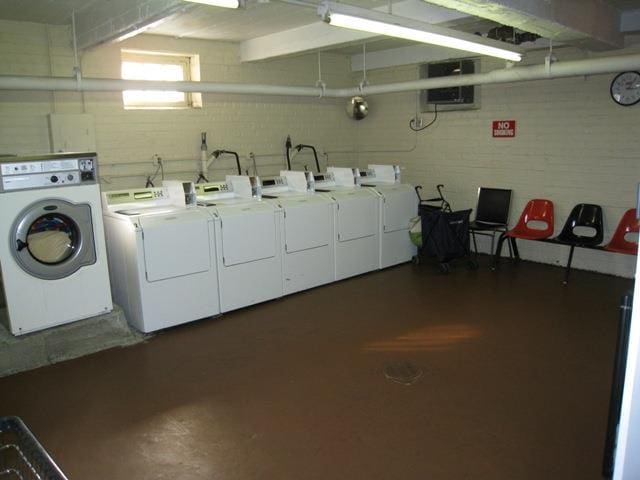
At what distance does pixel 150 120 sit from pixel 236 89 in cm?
111

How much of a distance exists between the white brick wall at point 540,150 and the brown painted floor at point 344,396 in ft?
4.39

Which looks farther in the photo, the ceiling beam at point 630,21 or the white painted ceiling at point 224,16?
the ceiling beam at point 630,21

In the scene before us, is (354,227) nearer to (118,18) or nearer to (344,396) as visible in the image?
(344,396)

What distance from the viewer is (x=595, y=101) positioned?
5.72m

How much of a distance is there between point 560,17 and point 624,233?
254cm

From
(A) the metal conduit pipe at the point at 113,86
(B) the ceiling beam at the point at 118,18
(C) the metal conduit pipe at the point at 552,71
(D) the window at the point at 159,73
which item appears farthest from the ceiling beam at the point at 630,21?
(D) the window at the point at 159,73

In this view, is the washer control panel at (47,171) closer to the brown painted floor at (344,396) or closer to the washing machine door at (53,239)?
the washing machine door at (53,239)

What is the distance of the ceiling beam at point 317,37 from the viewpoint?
4.69 m

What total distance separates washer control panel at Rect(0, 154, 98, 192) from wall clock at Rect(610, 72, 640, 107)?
206 inches

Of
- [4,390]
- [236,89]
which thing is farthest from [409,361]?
[236,89]

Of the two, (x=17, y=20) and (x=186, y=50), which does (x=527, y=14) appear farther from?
(x=17, y=20)

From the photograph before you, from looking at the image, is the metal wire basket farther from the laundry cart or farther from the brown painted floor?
the laundry cart

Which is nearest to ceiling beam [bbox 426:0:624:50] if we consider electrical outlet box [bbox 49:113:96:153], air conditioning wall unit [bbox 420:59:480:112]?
air conditioning wall unit [bbox 420:59:480:112]

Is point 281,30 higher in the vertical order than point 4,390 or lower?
higher
